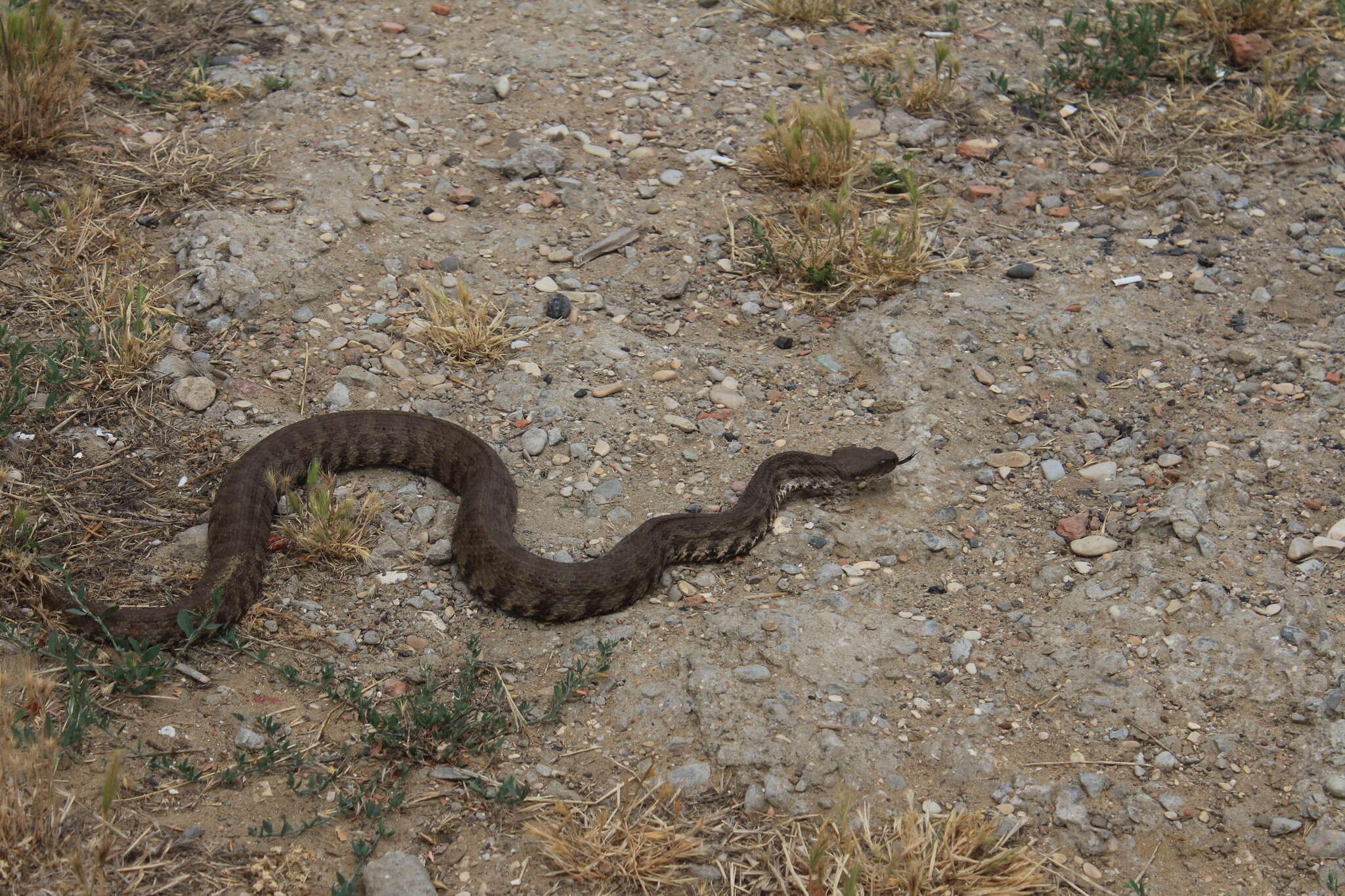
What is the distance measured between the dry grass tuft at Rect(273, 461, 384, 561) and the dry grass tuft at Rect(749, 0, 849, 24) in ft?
20.1

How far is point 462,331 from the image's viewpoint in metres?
6.94

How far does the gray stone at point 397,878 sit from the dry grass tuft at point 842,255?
455cm

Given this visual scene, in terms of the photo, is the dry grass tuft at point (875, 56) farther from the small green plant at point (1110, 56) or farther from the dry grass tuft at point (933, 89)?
the small green plant at point (1110, 56)

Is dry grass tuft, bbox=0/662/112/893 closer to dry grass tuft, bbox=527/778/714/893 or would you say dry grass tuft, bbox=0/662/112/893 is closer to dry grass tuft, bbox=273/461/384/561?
dry grass tuft, bbox=527/778/714/893

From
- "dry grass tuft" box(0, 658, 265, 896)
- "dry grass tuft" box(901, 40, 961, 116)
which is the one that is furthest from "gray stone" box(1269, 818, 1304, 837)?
"dry grass tuft" box(901, 40, 961, 116)

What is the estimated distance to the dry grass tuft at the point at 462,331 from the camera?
696 cm

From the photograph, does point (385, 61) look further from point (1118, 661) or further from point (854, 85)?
point (1118, 661)

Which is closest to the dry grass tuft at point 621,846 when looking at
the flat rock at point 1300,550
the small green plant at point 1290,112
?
the flat rock at point 1300,550

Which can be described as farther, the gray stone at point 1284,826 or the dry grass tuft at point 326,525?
the dry grass tuft at point 326,525

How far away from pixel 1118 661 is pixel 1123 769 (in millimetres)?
573

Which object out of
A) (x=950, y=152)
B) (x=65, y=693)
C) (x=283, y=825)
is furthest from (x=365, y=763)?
(x=950, y=152)

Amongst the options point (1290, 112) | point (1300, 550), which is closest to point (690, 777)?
point (1300, 550)

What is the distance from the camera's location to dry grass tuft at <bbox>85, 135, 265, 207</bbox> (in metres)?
7.68

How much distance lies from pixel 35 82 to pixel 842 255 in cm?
548
